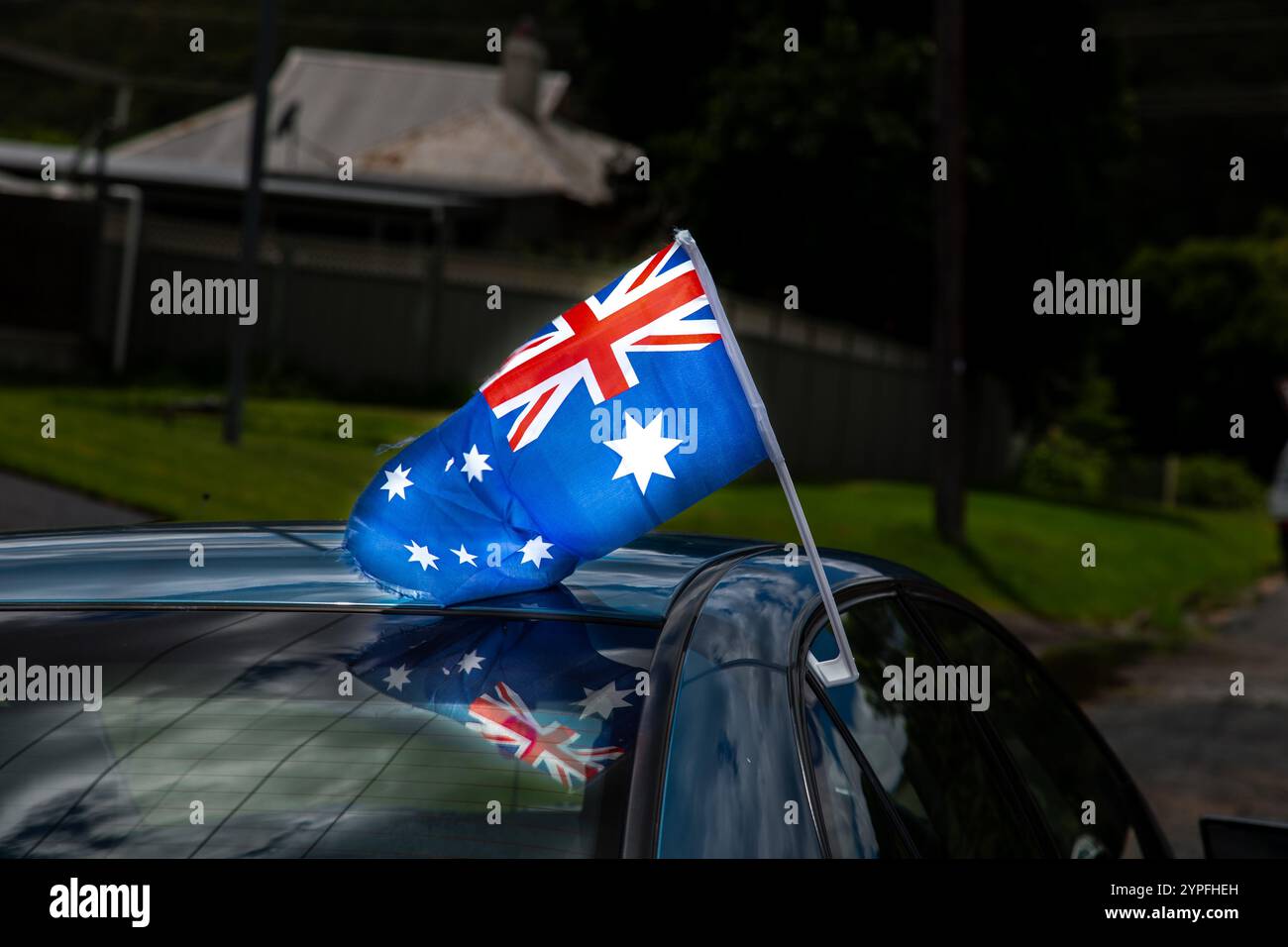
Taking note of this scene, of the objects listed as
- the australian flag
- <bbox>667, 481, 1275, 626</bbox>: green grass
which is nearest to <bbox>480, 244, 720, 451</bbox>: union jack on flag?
the australian flag

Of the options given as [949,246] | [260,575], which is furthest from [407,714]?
[949,246]

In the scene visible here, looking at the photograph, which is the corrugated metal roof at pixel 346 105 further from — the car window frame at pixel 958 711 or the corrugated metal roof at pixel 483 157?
the car window frame at pixel 958 711

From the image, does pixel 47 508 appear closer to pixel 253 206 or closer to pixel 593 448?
pixel 253 206

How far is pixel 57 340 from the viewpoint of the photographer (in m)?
20.6

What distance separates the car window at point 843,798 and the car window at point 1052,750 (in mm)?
900

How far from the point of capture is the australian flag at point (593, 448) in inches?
90.3

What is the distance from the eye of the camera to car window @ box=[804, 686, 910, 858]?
2.18 meters

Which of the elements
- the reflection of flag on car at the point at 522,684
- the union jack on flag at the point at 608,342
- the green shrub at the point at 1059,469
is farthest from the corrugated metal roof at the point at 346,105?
the reflection of flag on car at the point at 522,684

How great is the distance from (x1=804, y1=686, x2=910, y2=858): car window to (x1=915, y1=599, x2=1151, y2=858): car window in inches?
35.4

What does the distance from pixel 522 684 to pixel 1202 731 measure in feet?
28.1

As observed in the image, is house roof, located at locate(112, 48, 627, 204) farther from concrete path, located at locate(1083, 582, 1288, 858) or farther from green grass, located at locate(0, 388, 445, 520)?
concrete path, located at locate(1083, 582, 1288, 858)
